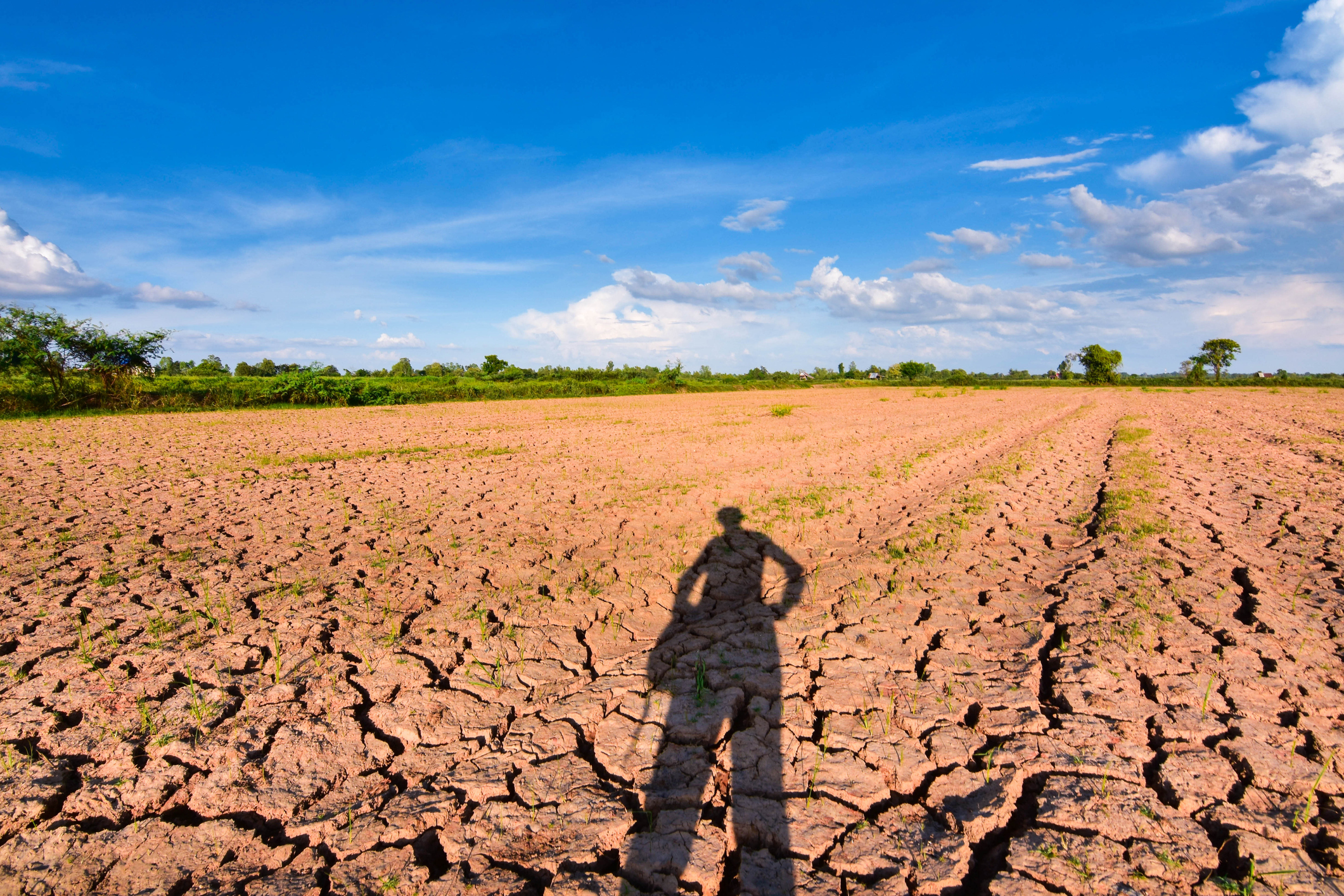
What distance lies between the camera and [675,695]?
306cm

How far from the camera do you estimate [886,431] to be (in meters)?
15.0

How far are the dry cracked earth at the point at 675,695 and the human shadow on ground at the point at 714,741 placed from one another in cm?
2

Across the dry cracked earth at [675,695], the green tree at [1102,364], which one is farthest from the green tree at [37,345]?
the green tree at [1102,364]

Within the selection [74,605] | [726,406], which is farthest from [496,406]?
[74,605]

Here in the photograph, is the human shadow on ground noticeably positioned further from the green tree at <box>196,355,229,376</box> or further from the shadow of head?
the green tree at <box>196,355,229,376</box>

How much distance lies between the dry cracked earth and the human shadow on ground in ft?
0.05

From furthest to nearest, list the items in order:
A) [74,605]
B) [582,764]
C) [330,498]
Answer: [330,498] → [74,605] → [582,764]

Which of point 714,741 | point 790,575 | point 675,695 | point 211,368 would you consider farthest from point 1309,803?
point 211,368

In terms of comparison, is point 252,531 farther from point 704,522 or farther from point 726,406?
point 726,406

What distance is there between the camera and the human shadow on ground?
6.76ft

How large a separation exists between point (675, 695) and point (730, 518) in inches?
139

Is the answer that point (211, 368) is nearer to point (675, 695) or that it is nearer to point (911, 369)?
point (675, 695)

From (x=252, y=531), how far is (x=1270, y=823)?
7.94 meters

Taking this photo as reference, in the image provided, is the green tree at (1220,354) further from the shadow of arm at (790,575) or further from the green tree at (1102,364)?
the shadow of arm at (790,575)
